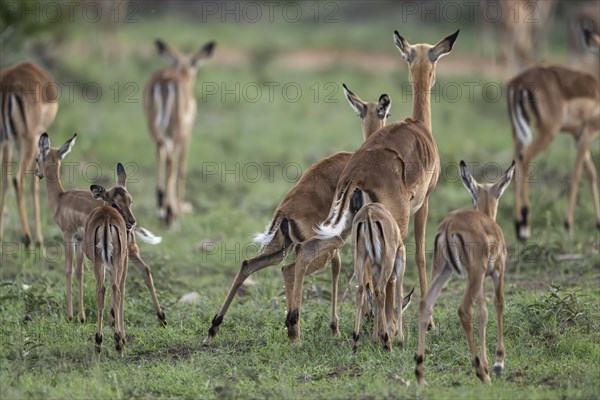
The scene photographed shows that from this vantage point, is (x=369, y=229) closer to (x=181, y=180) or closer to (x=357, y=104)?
(x=357, y=104)

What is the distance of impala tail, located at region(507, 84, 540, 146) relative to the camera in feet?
31.8

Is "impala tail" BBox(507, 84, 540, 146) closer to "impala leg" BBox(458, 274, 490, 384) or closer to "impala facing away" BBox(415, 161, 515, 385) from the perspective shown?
"impala facing away" BBox(415, 161, 515, 385)

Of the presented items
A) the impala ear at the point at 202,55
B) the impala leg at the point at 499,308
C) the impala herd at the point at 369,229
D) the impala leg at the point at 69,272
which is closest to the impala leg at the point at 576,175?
the impala herd at the point at 369,229

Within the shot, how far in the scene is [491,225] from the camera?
18.1ft

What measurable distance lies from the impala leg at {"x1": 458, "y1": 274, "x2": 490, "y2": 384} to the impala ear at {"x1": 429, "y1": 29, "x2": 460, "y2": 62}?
217cm

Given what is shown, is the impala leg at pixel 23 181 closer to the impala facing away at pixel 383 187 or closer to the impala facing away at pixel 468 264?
the impala facing away at pixel 383 187

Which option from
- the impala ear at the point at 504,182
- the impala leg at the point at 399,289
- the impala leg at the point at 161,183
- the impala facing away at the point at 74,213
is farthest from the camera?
the impala leg at the point at 161,183

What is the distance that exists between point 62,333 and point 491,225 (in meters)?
2.86

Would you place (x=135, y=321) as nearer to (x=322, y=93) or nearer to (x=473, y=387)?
(x=473, y=387)

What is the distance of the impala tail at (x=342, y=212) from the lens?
6027 millimetres

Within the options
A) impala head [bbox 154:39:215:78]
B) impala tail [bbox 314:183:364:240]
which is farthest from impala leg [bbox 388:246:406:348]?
Result: impala head [bbox 154:39:215:78]

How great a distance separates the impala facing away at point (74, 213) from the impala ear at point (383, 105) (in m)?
1.74

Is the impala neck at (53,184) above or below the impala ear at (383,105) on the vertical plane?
below

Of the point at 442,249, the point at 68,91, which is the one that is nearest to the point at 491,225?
the point at 442,249
